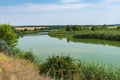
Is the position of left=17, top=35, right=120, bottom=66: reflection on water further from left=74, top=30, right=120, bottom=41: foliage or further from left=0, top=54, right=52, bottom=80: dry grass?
left=74, top=30, right=120, bottom=41: foliage

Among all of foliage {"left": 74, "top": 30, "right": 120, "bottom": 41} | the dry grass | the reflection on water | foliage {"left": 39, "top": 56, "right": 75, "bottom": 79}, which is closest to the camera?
the dry grass

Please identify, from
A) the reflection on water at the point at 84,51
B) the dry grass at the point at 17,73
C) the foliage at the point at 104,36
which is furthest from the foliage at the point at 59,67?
the foliage at the point at 104,36

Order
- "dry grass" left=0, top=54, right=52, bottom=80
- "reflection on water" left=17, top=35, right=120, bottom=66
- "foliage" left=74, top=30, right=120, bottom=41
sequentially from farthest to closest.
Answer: "foliage" left=74, top=30, right=120, bottom=41
"reflection on water" left=17, top=35, right=120, bottom=66
"dry grass" left=0, top=54, right=52, bottom=80

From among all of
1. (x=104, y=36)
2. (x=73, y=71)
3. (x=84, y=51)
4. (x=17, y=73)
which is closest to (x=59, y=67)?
(x=73, y=71)

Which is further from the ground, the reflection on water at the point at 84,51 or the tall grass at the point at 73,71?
the tall grass at the point at 73,71

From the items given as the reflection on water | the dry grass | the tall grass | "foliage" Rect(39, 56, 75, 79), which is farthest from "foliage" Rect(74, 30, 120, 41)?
the dry grass

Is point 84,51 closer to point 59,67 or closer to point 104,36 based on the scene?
point 59,67

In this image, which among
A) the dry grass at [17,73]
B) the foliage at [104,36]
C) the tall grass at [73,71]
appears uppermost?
the dry grass at [17,73]

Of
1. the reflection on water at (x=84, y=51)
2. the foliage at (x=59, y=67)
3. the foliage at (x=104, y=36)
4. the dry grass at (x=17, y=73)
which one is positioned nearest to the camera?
the dry grass at (x=17, y=73)

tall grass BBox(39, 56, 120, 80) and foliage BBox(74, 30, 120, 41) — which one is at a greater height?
tall grass BBox(39, 56, 120, 80)

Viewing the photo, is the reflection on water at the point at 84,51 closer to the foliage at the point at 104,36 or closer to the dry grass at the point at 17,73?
the dry grass at the point at 17,73

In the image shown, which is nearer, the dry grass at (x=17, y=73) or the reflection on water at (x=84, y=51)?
the dry grass at (x=17, y=73)

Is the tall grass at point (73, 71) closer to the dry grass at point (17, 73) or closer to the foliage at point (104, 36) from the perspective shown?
the dry grass at point (17, 73)

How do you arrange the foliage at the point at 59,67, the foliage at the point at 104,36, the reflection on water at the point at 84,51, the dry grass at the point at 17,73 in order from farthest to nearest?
1. the foliage at the point at 104,36
2. the reflection on water at the point at 84,51
3. the foliage at the point at 59,67
4. the dry grass at the point at 17,73
